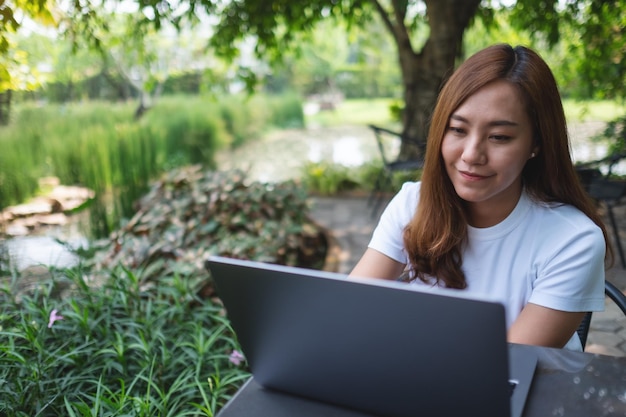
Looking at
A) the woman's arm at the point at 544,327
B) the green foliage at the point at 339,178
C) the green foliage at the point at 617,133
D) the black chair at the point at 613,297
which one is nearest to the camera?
the woman's arm at the point at 544,327

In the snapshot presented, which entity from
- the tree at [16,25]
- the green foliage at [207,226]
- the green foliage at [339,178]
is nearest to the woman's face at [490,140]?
the green foliage at [207,226]

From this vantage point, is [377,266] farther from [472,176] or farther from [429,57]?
[429,57]

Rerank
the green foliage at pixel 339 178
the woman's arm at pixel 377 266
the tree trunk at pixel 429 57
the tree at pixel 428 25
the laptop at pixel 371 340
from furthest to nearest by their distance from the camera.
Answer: the green foliage at pixel 339 178 < the tree trunk at pixel 429 57 < the tree at pixel 428 25 < the woman's arm at pixel 377 266 < the laptop at pixel 371 340

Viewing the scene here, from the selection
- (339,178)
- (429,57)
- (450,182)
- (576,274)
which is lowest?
(339,178)

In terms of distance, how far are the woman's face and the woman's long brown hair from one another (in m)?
0.02

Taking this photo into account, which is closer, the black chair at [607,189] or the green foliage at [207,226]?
the green foliage at [207,226]

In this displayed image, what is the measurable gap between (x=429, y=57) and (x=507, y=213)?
4146 mm

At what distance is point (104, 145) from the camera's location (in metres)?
4.66

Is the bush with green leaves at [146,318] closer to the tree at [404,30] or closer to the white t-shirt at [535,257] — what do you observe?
the white t-shirt at [535,257]

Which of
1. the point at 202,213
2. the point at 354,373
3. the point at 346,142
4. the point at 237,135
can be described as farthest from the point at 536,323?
the point at 346,142

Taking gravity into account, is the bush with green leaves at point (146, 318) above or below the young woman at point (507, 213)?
below

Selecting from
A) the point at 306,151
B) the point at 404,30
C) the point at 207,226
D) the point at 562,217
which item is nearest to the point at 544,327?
the point at 562,217

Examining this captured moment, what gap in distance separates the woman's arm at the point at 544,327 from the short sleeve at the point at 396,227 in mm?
359

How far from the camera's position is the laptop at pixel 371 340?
0.65 meters
